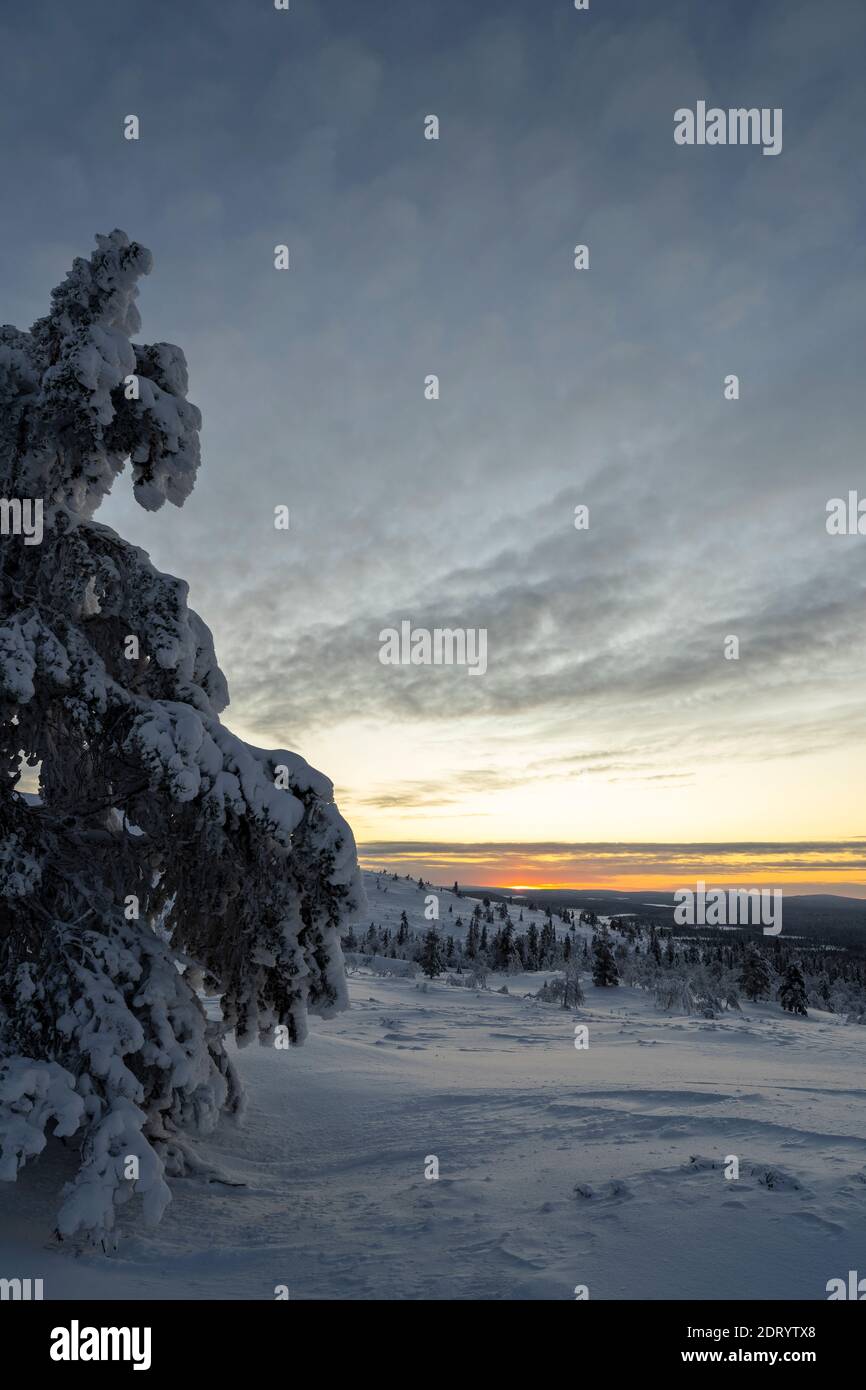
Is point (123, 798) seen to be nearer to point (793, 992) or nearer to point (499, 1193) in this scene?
point (499, 1193)

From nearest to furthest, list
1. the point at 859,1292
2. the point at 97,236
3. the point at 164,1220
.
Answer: the point at 859,1292 → the point at 164,1220 → the point at 97,236

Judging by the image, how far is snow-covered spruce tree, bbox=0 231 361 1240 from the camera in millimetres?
5613

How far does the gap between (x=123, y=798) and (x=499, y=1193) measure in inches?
183

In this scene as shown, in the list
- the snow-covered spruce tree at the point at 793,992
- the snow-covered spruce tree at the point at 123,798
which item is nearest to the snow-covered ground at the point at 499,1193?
the snow-covered spruce tree at the point at 123,798

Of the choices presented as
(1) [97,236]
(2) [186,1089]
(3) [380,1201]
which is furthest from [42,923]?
(1) [97,236]

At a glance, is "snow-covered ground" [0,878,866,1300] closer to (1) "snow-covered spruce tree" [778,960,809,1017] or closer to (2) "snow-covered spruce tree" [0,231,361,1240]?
(2) "snow-covered spruce tree" [0,231,361,1240]

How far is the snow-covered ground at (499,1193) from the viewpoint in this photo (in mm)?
4520

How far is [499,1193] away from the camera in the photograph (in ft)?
19.3

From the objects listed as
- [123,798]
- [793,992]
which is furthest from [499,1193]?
[793,992]

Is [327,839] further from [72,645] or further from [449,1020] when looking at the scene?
[449,1020]

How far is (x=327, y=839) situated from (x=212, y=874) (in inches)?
45.5

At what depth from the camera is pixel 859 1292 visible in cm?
421

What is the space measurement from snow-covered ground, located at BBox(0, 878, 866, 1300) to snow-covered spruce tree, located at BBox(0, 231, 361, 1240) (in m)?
0.87

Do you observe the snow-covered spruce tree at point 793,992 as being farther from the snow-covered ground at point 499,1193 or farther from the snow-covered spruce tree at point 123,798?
the snow-covered spruce tree at point 123,798
